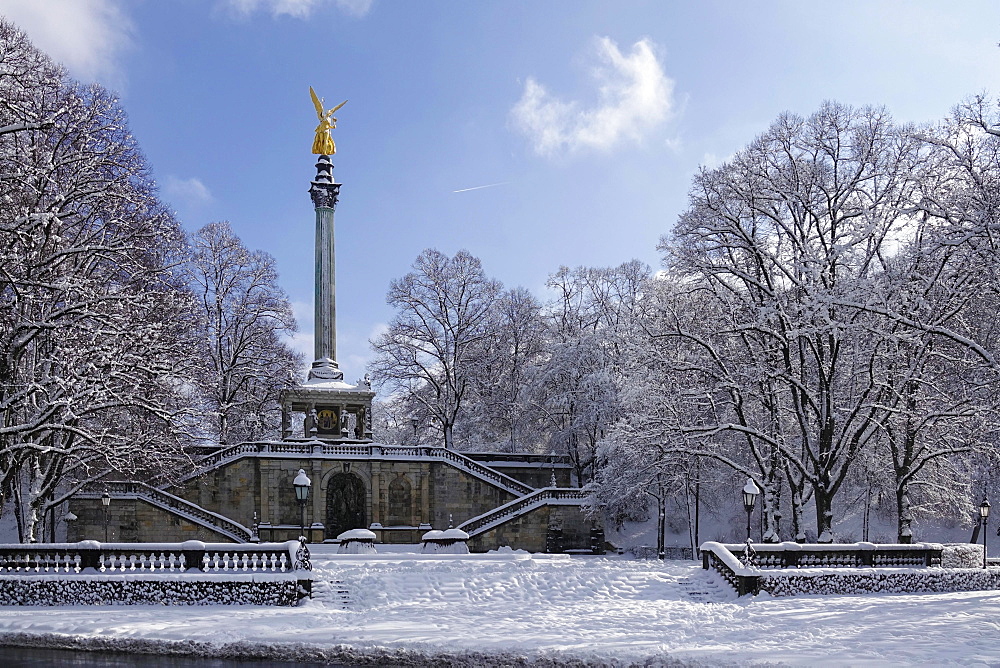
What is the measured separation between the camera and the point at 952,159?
22766mm

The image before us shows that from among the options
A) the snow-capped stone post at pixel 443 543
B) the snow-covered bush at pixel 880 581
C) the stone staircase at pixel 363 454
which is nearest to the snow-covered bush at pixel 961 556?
the snow-covered bush at pixel 880 581

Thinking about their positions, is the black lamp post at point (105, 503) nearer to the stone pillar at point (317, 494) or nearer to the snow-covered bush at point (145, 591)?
the stone pillar at point (317, 494)

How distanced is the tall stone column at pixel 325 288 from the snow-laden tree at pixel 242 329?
9.37 ft

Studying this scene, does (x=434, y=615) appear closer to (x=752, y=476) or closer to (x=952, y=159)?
(x=752, y=476)

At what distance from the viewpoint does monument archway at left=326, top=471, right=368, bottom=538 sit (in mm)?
40062

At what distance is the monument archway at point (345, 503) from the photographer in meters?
40.1

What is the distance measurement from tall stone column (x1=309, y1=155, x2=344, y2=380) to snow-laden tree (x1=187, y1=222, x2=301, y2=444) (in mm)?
2857

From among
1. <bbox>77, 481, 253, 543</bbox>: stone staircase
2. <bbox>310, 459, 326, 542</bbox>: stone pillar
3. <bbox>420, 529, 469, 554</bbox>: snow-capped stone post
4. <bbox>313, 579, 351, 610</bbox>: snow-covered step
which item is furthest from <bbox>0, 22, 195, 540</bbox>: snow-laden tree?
<bbox>310, 459, 326, 542</bbox>: stone pillar

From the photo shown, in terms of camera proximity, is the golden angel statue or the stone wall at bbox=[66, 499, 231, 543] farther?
the golden angel statue

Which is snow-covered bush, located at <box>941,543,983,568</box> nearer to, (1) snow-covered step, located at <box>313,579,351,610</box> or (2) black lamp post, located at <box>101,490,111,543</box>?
(1) snow-covered step, located at <box>313,579,351,610</box>

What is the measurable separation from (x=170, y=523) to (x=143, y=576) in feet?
47.5

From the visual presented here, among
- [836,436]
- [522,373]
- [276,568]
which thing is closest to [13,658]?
[276,568]

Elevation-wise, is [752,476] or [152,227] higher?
[152,227]

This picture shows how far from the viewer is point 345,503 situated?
1590 inches
